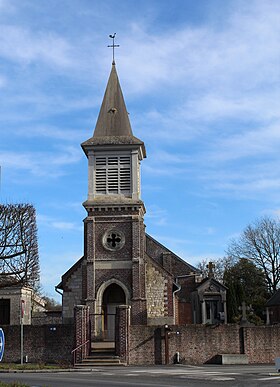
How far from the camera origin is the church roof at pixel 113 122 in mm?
37062

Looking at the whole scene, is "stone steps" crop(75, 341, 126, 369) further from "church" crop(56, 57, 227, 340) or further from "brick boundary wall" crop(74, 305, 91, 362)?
"church" crop(56, 57, 227, 340)

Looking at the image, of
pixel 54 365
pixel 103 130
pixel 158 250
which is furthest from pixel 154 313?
pixel 158 250

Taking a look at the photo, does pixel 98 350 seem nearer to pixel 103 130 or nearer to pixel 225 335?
→ pixel 225 335

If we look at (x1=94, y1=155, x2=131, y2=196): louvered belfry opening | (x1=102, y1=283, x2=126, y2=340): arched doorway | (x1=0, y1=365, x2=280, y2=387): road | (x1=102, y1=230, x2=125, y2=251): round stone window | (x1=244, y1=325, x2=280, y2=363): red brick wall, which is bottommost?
(x1=0, y1=365, x2=280, y2=387): road

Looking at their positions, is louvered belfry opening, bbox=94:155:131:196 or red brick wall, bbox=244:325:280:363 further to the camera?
louvered belfry opening, bbox=94:155:131:196

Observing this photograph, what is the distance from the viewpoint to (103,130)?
1491 inches

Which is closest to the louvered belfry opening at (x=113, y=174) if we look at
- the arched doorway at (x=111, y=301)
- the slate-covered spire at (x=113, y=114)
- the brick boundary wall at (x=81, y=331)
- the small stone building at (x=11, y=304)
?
the slate-covered spire at (x=113, y=114)

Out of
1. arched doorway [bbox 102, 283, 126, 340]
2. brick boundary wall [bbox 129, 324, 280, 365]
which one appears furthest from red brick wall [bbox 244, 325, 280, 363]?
arched doorway [bbox 102, 283, 126, 340]

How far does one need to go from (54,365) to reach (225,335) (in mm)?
8710

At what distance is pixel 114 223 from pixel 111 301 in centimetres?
449

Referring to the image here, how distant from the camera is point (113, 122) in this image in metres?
38.2

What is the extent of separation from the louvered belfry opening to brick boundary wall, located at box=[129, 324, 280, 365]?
9.27m

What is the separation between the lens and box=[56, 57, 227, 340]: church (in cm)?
3503

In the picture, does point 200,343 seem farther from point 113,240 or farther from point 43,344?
point 113,240
